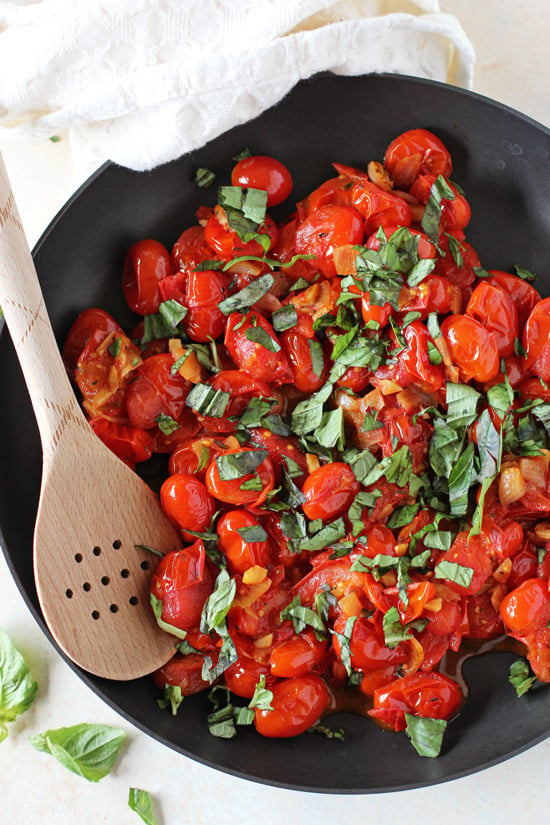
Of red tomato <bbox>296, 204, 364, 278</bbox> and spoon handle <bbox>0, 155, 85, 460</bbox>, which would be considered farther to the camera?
red tomato <bbox>296, 204, 364, 278</bbox>

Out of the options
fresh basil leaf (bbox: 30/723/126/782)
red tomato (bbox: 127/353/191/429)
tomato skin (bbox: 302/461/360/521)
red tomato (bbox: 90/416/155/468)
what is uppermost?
red tomato (bbox: 127/353/191/429)

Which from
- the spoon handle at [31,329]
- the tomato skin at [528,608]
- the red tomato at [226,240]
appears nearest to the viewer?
the spoon handle at [31,329]

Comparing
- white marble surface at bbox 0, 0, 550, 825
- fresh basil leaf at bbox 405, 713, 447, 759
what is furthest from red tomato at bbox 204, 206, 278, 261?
fresh basil leaf at bbox 405, 713, 447, 759

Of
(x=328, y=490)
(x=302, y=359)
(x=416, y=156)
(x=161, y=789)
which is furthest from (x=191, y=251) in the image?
(x=161, y=789)

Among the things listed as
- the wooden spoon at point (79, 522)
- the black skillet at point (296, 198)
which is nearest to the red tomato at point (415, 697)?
the black skillet at point (296, 198)

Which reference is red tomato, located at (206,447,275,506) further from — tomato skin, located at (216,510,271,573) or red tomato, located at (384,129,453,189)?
red tomato, located at (384,129,453,189)

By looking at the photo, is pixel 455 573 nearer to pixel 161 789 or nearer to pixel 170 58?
pixel 161 789

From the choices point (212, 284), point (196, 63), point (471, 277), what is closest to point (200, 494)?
point (212, 284)

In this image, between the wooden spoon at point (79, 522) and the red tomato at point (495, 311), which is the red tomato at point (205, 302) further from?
the red tomato at point (495, 311)
